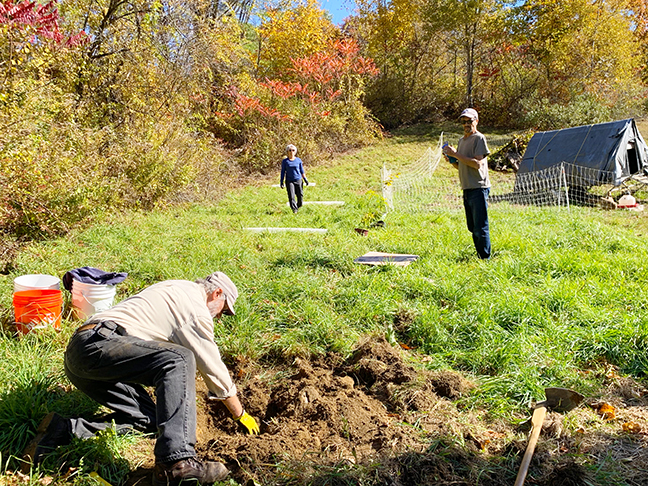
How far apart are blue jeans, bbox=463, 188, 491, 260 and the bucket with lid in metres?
4.54

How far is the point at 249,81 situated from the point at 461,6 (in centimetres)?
1230

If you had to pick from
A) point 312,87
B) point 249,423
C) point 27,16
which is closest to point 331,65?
point 312,87

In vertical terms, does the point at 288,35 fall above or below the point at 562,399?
above

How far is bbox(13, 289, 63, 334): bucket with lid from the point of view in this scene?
12.3 ft

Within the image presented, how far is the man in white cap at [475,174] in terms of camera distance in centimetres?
560

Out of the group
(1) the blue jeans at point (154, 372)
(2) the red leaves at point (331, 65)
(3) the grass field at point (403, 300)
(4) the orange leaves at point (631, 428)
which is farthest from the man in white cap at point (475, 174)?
(2) the red leaves at point (331, 65)

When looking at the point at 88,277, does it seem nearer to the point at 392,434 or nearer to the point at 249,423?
the point at 249,423

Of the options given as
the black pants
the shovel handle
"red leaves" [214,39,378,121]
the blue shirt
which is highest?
"red leaves" [214,39,378,121]

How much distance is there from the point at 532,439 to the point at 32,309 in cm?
364

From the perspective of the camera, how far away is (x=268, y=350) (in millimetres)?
3803

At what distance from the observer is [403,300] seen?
15.2ft

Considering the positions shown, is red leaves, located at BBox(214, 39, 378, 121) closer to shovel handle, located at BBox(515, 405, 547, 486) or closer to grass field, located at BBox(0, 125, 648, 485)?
grass field, located at BBox(0, 125, 648, 485)

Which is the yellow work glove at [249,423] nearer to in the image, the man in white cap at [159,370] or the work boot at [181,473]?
the man in white cap at [159,370]

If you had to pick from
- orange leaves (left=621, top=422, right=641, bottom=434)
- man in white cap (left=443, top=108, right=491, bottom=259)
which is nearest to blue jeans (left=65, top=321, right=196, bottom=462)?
orange leaves (left=621, top=422, right=641, bottom=434)
